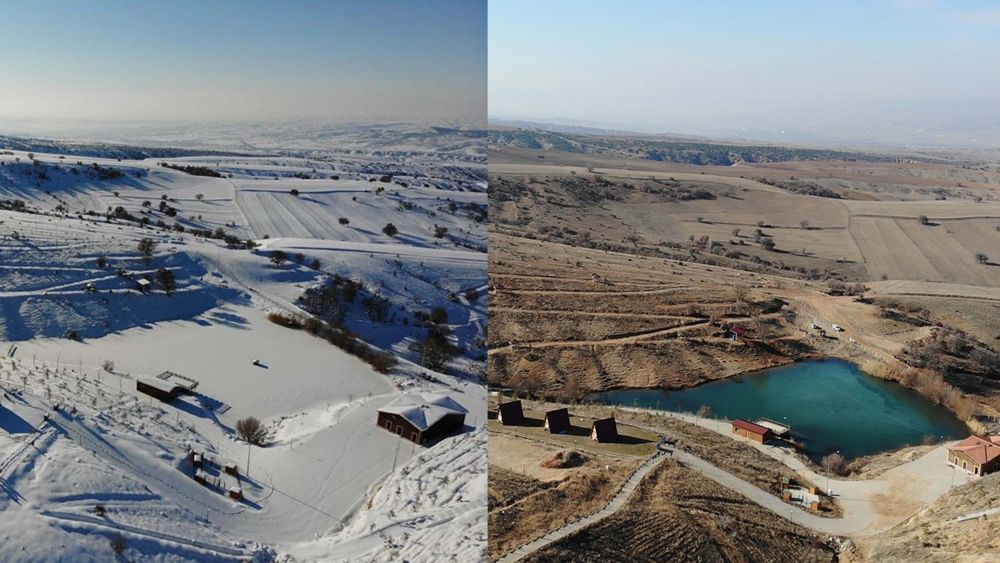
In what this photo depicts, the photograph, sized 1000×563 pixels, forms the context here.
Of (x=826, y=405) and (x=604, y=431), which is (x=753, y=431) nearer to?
(x=604, y=431)

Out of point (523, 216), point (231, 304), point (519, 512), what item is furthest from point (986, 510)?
point (523, 216)

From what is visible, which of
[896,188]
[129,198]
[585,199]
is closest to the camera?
[129,198]

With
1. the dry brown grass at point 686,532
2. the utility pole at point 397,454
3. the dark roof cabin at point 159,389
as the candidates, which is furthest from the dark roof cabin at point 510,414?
the dark roof cabin at point 159,389

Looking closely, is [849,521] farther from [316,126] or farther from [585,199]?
[585,199]

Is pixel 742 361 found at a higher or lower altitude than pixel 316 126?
lower

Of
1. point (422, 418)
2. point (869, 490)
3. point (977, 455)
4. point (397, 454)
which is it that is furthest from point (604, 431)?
point (977, 455)

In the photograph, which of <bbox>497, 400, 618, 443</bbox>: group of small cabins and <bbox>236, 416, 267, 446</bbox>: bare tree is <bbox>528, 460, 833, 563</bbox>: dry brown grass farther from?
<bbox>236, 416, 267, 446</bbox>: bare tree
